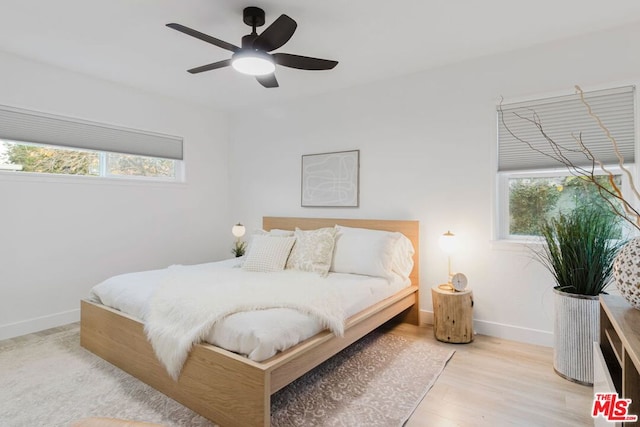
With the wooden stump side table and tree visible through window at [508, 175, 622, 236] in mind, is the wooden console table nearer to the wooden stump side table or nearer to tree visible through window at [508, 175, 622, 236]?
the wooden stump side table

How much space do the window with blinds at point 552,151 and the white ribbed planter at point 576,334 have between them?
795 millimetres

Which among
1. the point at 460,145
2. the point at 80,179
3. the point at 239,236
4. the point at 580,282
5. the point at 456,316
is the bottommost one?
the point at 456,316

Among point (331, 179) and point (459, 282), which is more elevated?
point (331, 179)

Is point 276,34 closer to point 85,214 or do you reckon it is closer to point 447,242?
point 447,242

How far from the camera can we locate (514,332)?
295cm

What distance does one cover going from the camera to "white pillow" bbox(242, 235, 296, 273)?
3135 millimetres

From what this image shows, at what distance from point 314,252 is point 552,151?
2177 millimetres

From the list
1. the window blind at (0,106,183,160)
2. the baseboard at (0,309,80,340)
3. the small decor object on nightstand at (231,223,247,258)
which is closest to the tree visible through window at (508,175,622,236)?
the small decor object on nightstand at (231,223,247,258)

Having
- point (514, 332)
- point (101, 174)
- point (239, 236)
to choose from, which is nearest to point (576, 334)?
point (514, 332)

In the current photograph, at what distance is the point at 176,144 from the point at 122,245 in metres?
1.39

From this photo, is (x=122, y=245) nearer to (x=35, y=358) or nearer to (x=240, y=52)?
(x=35, y=358)

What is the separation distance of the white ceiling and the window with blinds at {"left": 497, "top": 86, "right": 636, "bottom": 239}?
545mm

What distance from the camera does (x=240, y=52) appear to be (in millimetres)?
2221

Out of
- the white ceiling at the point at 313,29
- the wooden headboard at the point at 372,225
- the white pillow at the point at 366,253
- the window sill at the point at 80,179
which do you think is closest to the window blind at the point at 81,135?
the window sill at the point at 80,179
